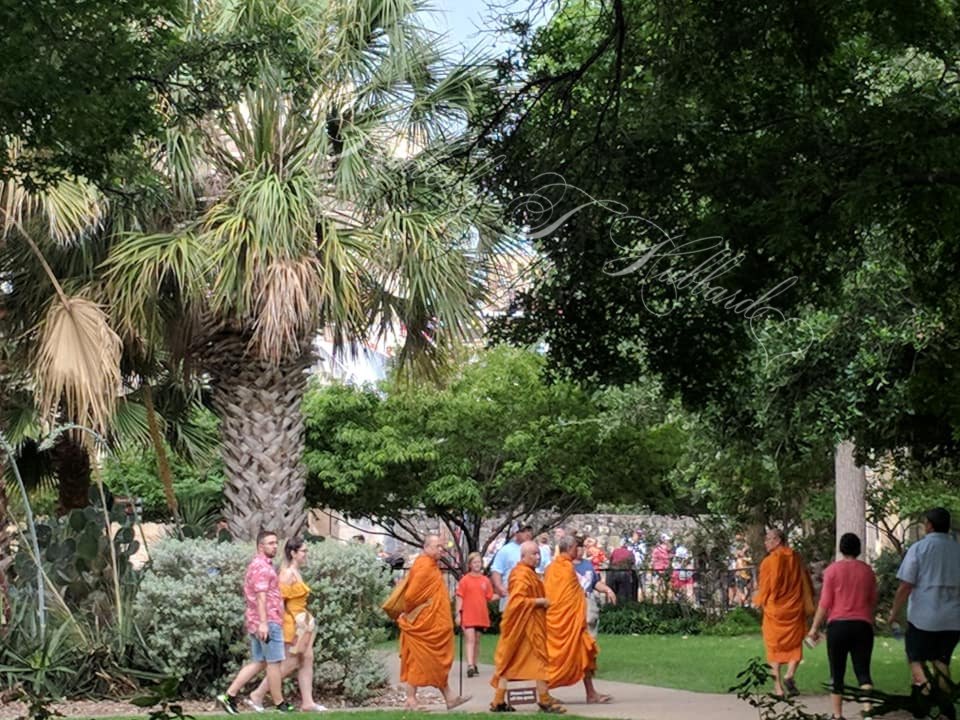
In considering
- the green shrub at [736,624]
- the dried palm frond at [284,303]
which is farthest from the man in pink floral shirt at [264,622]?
the green shrub at [736,624]

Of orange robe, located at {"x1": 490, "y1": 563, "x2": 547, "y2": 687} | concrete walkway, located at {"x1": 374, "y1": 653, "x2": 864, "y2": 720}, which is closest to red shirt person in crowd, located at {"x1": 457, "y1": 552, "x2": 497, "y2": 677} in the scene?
concrete walkway, located at {"x1": 374, "y1": 653, "x2": 864, "y2": 720}

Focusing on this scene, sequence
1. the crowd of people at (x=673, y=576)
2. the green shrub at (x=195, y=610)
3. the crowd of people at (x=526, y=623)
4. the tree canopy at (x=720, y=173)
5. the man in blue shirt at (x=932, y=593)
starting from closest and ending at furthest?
the tree canopy at (x=720, y=173) < the man in blue shirt at (x=932, y=593) < the crowd of people at (x=526, y=623) < the green shrub at (x=195, y=610) < the crowd of people at (x=673, y=576)

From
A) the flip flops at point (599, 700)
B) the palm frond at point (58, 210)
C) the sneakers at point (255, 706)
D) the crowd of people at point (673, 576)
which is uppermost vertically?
the palm frond at point (58, 210)

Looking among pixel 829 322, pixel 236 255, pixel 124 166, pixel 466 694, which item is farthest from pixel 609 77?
pixel 466 694

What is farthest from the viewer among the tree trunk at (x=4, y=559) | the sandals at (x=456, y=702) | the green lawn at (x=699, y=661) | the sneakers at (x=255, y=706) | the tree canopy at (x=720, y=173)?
the green lawn at (x=699, y=661)

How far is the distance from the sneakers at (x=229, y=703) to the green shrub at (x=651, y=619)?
1342 cm

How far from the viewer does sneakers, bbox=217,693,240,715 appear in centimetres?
1352

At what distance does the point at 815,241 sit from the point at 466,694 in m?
8.92

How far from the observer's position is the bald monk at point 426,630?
14.5 meters

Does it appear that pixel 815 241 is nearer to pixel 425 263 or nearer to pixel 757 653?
pixel 425 263

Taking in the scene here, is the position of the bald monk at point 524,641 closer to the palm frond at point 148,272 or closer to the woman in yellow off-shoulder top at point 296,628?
the woman in yellow off-shoulder top at point 296,628

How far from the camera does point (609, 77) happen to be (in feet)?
32.7

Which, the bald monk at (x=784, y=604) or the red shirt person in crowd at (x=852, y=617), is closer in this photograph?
the red shirt person in crowd at (x=852, y=617)

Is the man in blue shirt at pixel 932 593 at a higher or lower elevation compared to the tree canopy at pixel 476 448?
lower
